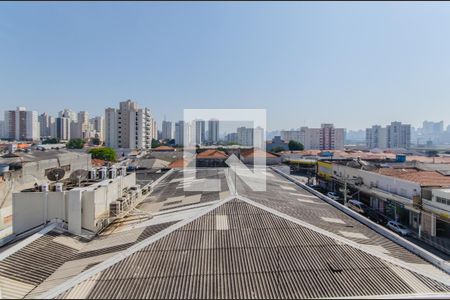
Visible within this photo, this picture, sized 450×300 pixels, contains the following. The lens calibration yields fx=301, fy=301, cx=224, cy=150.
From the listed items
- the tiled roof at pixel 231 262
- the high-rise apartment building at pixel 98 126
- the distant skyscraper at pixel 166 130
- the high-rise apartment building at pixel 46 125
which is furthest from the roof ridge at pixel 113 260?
the distant skyscraper at pixel 166 130

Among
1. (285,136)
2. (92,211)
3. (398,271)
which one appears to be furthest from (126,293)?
(285,136)

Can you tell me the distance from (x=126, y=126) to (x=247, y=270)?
67613 millimetres

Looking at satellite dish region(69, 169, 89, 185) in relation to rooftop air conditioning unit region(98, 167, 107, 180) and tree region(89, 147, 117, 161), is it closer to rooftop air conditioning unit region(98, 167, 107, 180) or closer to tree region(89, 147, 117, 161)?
rooftop air conditioning unit region(98, 167, 107, 180)

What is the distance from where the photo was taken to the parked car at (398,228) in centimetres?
1892

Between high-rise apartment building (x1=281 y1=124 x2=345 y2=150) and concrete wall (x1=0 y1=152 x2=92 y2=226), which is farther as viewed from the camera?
high-rise apartment building (x1=281 y1=124 x2=345 y2=150)

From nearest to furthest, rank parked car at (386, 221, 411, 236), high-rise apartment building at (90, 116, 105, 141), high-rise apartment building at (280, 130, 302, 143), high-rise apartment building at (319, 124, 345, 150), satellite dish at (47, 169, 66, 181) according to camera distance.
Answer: satellite dish at (47, 169, 66, 181) < parked car at (386, 221, 411, 236) < high-rise apartment building at (319, 124, 345, 150) < high-rise apartment building at (280, 130, 302, 143) < high-rise apartment building at (90, 116, 105, 141)

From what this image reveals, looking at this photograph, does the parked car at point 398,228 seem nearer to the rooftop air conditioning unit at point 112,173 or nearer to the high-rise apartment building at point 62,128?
the rooftop air conditioning unit at point 112,173

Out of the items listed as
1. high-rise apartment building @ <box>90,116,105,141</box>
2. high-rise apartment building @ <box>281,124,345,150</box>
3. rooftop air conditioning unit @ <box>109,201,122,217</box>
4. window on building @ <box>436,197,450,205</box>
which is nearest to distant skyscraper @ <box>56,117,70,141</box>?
high-rise apartment building @ <box>90,116,105,141</box>

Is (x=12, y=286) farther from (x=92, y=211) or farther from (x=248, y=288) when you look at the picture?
(x=248, y=288)

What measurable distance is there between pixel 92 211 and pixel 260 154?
130ft

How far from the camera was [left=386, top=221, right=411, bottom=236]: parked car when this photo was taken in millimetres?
18922

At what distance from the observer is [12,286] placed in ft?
25.7

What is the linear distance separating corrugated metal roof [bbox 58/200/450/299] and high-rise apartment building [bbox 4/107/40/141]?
112419 mm

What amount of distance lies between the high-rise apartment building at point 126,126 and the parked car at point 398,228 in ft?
197
